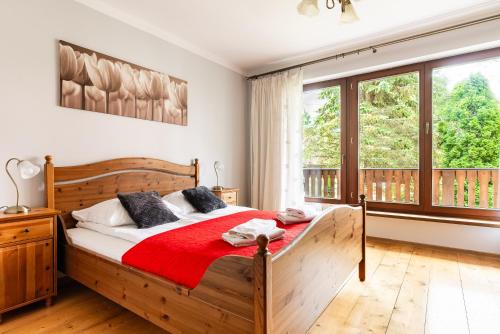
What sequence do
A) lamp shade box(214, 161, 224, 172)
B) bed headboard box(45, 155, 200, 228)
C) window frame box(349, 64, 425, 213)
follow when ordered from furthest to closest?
lamp shade box(214, 161, 224, 172) → window frame box(349, 64, 425, 213) → bed headboard box(45, 155, 200, 228)

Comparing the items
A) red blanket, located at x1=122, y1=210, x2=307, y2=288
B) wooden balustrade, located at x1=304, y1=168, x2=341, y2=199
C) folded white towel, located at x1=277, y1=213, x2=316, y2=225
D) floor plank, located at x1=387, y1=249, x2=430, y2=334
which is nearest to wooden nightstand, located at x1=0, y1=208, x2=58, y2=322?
red blanket, located at x1=122, y1=210, x2=307, y2=288

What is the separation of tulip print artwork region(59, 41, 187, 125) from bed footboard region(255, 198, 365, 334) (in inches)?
89.3

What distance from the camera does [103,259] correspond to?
73.5 inches

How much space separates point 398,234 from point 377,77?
2112 mm

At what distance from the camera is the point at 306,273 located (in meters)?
1.49

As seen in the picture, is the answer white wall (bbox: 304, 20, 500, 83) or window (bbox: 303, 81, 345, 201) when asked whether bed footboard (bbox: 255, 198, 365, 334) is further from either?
white wall (bbox: 304, 20, 500, 83)

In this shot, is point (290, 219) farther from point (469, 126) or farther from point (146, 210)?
point (469, 126)

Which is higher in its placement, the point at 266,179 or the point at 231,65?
the point at 231,65

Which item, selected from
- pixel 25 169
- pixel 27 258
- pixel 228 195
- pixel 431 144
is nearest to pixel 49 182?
pixel 25 169

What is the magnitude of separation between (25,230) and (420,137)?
4116 mm

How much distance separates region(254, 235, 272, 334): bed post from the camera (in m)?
1.09

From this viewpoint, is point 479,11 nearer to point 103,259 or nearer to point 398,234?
point 398,234

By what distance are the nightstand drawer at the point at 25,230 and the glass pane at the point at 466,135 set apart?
4.08 m

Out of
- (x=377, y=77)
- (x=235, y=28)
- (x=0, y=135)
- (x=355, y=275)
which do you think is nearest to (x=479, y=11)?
(x=377, y=77)
